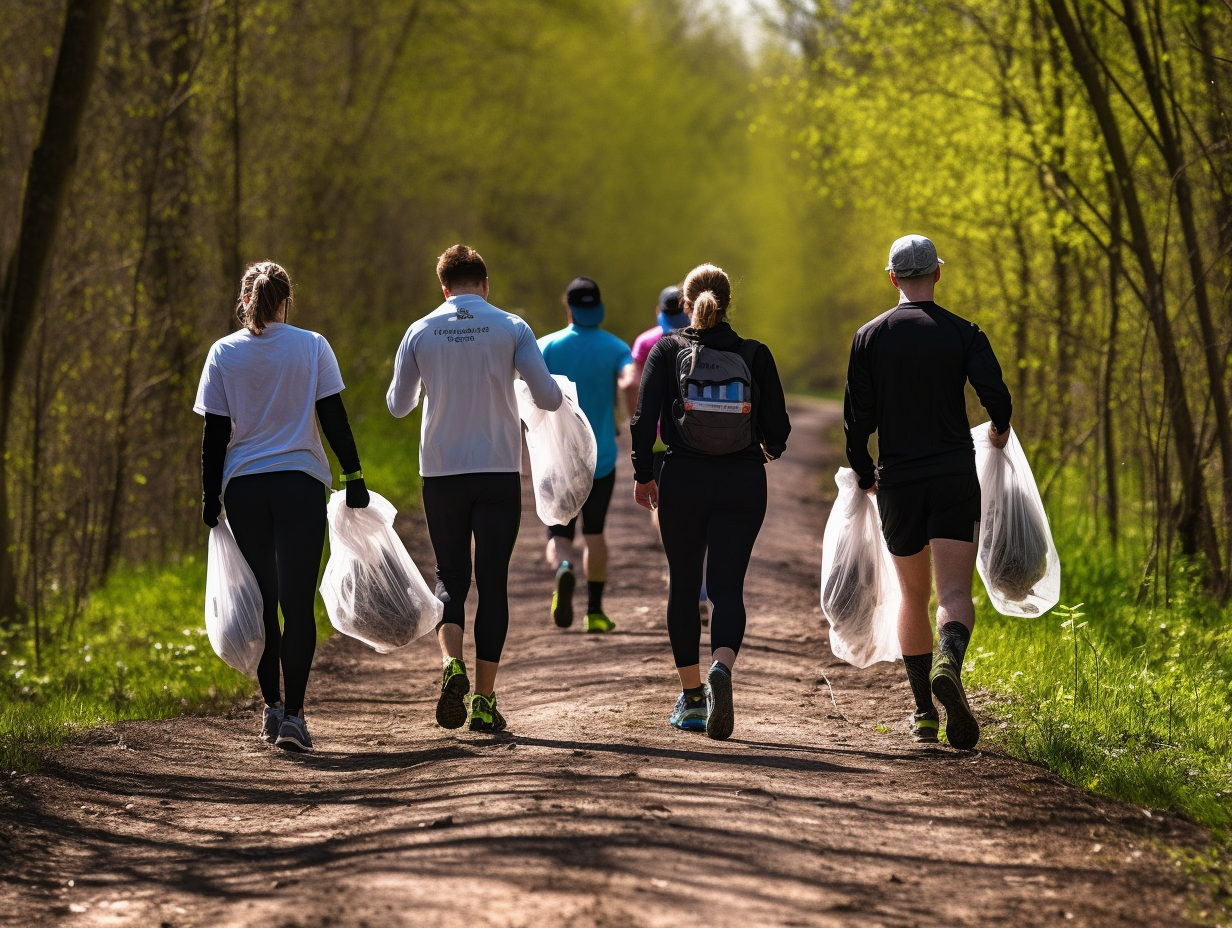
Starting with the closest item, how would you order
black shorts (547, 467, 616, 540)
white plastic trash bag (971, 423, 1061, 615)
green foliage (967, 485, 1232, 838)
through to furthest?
→ 1. green foliage (967, 485, 1232, 838)
2. white plastic trash bag (971, 423, 1061, 615)
3. black shorts (547, 467, 616, 540)

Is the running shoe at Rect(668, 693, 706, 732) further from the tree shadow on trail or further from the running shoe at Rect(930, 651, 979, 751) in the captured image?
the running shoe at Rect(930, 651, 979, 751)

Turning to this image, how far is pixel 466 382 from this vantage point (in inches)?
252

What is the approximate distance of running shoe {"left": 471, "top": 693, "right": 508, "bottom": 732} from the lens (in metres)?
6.38

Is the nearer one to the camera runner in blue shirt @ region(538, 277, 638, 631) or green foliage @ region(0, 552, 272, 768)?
green foliage @ region(0, 552, 272, 768)

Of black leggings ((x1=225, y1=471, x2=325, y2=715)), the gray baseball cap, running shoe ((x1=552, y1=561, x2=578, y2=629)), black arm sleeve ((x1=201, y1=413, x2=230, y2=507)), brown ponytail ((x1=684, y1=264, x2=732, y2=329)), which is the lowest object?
running shoe ((x1=552, y1=561, x2=578, y2=629))

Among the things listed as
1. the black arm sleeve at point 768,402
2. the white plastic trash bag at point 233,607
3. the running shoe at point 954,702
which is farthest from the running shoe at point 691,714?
the white plastic trash bag at point 233,607

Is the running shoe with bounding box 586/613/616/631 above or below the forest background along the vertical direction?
below

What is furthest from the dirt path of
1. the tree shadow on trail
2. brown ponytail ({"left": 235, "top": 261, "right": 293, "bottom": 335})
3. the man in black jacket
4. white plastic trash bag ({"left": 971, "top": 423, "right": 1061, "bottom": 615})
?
brown ponytail ({"left": 235, "top": 261, "right": 293, "bottom": 335})

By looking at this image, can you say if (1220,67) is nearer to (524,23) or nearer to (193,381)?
(193,381)

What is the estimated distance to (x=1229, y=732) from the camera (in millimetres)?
6254

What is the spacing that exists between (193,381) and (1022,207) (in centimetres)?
777

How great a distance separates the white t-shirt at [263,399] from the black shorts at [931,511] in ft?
8.14

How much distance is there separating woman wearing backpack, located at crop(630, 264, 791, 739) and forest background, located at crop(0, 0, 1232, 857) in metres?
1.37

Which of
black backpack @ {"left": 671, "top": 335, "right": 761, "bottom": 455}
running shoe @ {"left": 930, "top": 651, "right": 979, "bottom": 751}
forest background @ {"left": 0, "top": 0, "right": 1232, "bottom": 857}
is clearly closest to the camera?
running shoe @ {"left": 930, "top": 651, "right": 979, "bottom": 751}
